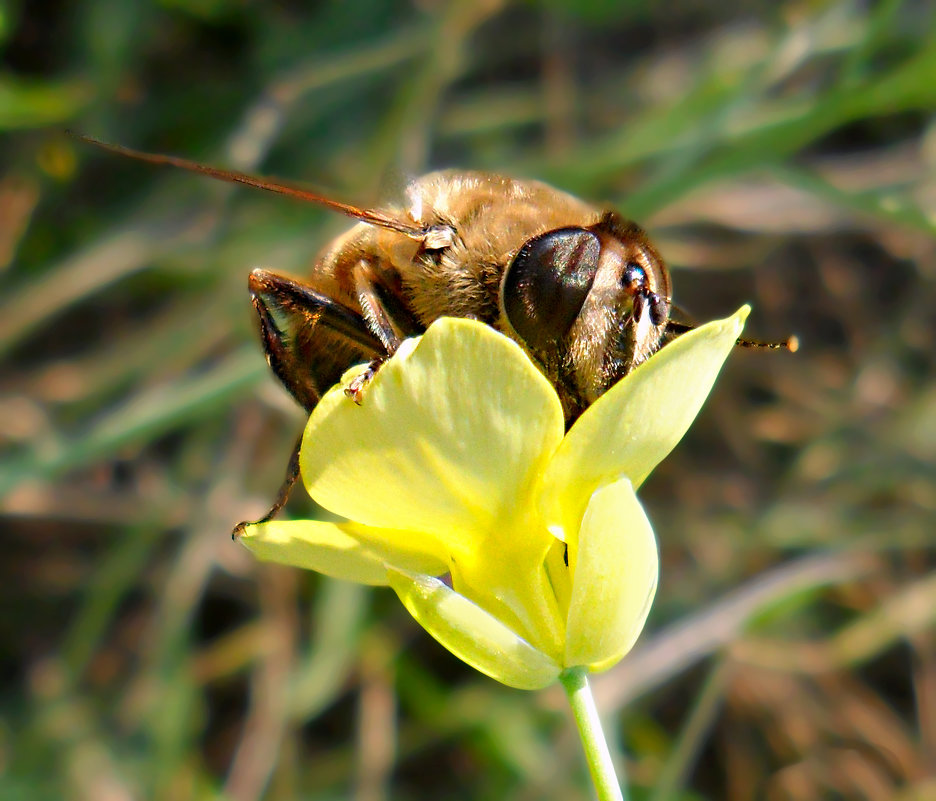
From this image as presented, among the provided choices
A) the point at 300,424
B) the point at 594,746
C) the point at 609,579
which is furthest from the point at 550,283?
the point at 300,424

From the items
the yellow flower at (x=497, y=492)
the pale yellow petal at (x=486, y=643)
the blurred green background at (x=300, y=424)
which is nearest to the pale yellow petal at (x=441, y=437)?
the yellow flower at (x=497, y=492)

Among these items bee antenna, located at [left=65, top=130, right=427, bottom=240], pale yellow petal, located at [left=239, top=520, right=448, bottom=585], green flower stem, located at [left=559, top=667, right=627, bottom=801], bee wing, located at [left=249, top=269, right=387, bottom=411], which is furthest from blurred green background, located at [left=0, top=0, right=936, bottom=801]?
green flower stem, located at [left=559, top=667, right=627, bottom=801]

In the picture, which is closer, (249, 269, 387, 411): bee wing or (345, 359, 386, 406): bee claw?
(345, 359, 386, 406): bee claw

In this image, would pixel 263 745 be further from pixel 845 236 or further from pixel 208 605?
pixel 845 236

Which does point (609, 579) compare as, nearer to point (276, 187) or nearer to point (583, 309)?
point (583, 309)

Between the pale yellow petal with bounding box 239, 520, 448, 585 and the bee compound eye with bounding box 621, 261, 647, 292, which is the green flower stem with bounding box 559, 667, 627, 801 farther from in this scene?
the bee compound eye with bounding box 621, 261, 647, 292

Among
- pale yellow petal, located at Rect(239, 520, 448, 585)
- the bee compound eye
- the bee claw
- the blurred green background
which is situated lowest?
the blurred green background

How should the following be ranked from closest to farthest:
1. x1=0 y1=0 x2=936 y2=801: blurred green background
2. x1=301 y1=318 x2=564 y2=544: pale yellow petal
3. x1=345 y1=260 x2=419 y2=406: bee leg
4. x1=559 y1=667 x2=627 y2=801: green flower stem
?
x1=559 y1=667 x2=627 y2=801: green flower stem → x1=301 y1=318 x2=564 y2=544: pale yellow petal → x1=345 y1=260 x2=419 y2=406: bee leg → x1=0 y1=0 x2=936 y2=801: blurred green background
